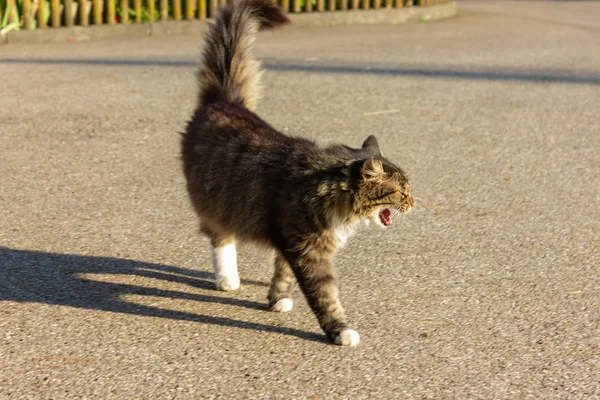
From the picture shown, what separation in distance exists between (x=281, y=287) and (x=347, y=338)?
1.81 ft

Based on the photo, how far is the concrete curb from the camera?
35.4 ft

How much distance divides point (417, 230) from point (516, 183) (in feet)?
4.09

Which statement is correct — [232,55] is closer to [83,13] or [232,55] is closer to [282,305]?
[282,305]

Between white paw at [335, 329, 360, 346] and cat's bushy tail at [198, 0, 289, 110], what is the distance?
1.73 metres

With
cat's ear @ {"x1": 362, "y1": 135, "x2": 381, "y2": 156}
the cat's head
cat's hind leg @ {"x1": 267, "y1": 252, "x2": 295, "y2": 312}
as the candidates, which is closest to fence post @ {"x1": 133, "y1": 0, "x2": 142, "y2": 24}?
cat's ear @ {"x1": 362, "y1": 135, "x2": 381, "y2": 156}

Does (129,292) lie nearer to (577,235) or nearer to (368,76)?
(577,235)

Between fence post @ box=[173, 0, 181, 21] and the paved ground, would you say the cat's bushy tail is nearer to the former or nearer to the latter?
the paved ground

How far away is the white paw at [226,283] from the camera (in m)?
4.64

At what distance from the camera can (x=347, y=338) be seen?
396cm

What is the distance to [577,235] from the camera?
5469 millimetres

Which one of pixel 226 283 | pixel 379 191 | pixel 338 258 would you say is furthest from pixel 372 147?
pixel 226 283

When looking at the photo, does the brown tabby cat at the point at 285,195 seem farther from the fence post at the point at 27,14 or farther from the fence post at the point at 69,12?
the fence post at the point at 69,12

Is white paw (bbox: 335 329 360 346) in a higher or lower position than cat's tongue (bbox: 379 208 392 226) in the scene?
lower

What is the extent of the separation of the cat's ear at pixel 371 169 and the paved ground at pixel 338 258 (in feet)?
2.40
